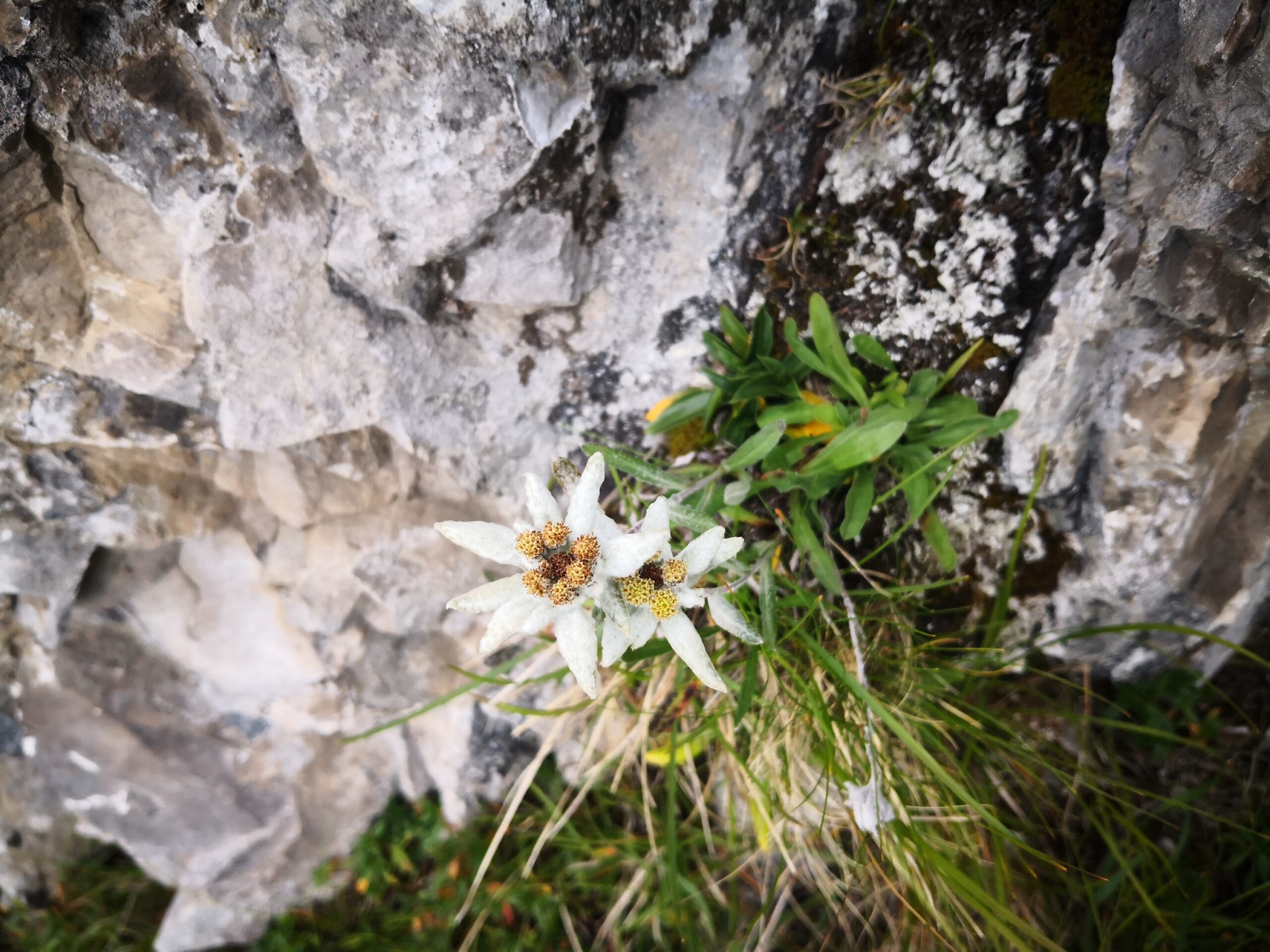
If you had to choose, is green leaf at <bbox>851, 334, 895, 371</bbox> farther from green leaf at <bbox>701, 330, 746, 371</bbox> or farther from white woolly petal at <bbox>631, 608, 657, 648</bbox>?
white woolly petal at <bbox>631, 608, 657, 648</bbox>

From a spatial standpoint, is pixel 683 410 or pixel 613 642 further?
pixel 683 410

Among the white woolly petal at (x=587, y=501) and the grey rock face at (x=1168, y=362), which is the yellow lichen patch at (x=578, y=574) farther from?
the grey rock face at (x=1168, y=362)

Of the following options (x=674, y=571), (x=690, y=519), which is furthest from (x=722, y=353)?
(x=674, y=571)

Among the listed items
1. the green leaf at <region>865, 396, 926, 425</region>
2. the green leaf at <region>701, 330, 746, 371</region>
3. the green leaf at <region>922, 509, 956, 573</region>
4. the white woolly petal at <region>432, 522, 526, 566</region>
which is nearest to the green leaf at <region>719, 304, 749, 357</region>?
the green leaf at <region>701, 330, 746, 371</region>

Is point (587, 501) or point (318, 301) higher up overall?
point (318, 301)

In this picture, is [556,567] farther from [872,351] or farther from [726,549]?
[872,351]

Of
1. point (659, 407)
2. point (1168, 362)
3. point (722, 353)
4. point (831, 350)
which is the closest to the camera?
point (1168, 362)
